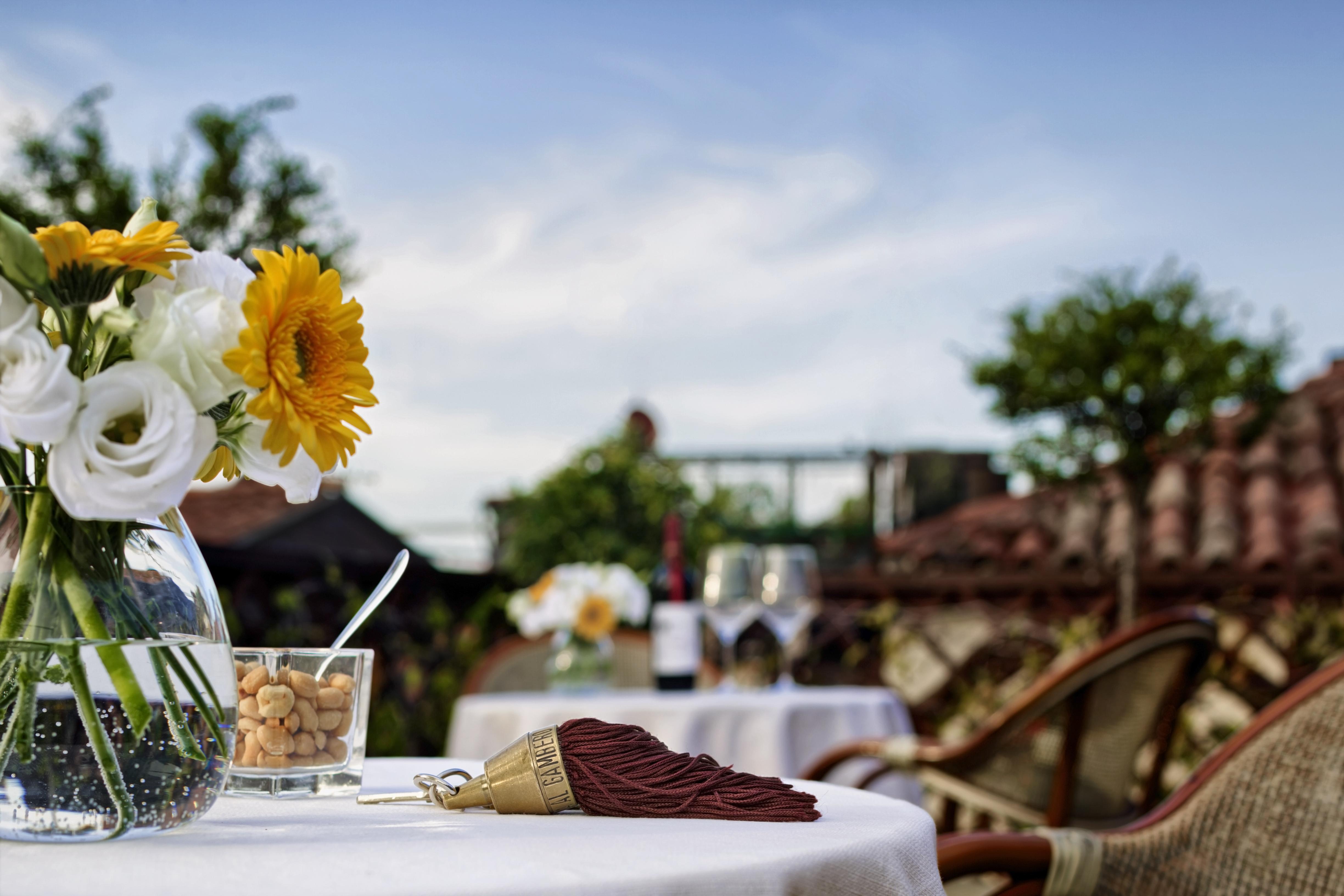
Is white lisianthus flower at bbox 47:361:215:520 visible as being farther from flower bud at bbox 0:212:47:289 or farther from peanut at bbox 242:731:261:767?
peanut at bbox 242:731:261:767

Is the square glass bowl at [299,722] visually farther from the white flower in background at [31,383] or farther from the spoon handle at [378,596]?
the white flower in background at [31,383]

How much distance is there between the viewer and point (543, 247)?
8.88 metres

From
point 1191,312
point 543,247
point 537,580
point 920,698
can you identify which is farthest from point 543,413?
point 1191,312

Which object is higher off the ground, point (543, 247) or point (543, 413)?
point (543, 247)

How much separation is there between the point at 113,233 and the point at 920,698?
5.28m

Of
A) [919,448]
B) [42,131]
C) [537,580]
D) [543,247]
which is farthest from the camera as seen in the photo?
[543,247]

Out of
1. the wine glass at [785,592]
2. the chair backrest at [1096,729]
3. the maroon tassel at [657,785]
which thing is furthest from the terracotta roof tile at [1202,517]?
the maroon tassel at [657,785]

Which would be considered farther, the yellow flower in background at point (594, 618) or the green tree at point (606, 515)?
the green tree at point (606, 515)

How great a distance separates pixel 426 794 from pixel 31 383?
1.52 ft

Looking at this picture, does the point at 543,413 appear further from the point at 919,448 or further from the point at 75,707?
the point at 75,707

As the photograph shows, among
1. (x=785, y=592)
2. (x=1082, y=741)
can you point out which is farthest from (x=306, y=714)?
(x=785, y=592)

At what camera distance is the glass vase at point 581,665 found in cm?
320

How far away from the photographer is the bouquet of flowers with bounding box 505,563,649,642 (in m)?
3.20

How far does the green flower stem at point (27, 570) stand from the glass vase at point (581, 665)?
8.23ft
